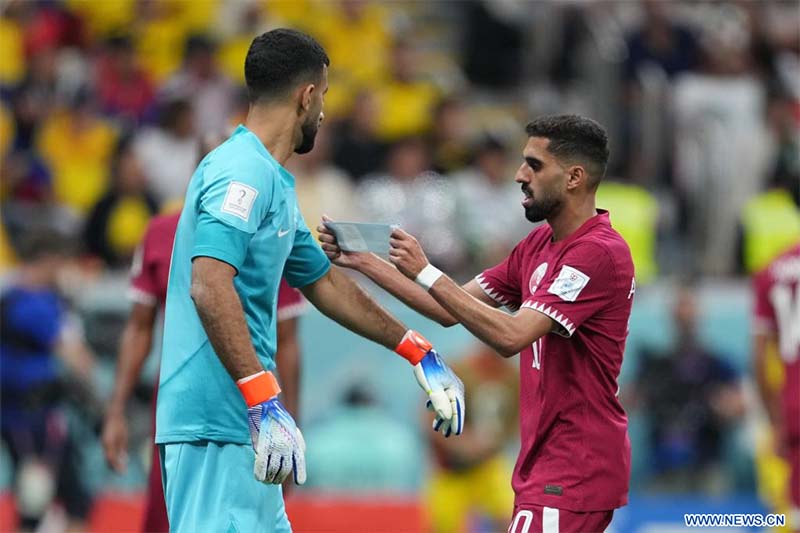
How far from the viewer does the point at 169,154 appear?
12.5 meters

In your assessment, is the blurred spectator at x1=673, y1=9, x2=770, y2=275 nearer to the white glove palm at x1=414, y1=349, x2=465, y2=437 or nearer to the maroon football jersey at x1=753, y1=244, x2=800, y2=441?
the maroon football jersey at x1=753, y1=244, x2=800, y2=441

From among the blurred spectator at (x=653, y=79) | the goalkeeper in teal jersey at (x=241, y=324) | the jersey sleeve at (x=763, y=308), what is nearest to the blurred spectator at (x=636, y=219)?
the blurred spectator at (x=653, y=79)

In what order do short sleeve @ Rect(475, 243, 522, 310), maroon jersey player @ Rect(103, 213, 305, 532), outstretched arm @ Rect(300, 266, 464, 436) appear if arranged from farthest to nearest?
maroon jersey player @ Rect(103, 213, 305, 532), short sleeve @ Rect(475, 243, 522, 310), outstretched arm @ Rect(300, 266, 464, 436)

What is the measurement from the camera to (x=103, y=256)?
1197cm

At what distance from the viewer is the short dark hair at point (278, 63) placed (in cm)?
518

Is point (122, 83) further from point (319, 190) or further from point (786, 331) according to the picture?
point (786, 331)

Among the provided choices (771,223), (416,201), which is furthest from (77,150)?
(771,223)

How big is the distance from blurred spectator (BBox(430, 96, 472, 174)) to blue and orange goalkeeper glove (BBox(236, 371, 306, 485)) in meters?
8.32

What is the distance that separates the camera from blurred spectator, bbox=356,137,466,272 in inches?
464

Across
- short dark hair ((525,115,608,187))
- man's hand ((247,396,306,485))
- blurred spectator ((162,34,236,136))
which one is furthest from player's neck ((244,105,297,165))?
blurred spectator ((162,34,236,136))

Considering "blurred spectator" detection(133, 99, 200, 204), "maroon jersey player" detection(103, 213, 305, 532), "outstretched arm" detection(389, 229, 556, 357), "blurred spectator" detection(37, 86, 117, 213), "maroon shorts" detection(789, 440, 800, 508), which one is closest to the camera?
"outstretched arm" detection(389, 229, 556, 357)

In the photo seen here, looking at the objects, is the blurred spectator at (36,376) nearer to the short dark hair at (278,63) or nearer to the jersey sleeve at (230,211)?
the short dark hair at (278,63)

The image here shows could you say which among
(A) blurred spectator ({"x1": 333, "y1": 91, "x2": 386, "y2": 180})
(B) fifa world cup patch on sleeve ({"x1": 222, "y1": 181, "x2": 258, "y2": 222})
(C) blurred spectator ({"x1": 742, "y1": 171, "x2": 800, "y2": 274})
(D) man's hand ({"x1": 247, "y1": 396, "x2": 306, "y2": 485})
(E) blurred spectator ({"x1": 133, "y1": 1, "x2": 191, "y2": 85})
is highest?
(E) blurred spectator ({"x1": 133, "y1": 1, "x2": 191, "y2": 85})

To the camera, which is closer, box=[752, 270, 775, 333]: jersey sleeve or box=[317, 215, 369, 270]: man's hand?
box=[317, 215, 369, 270]: man's hand
